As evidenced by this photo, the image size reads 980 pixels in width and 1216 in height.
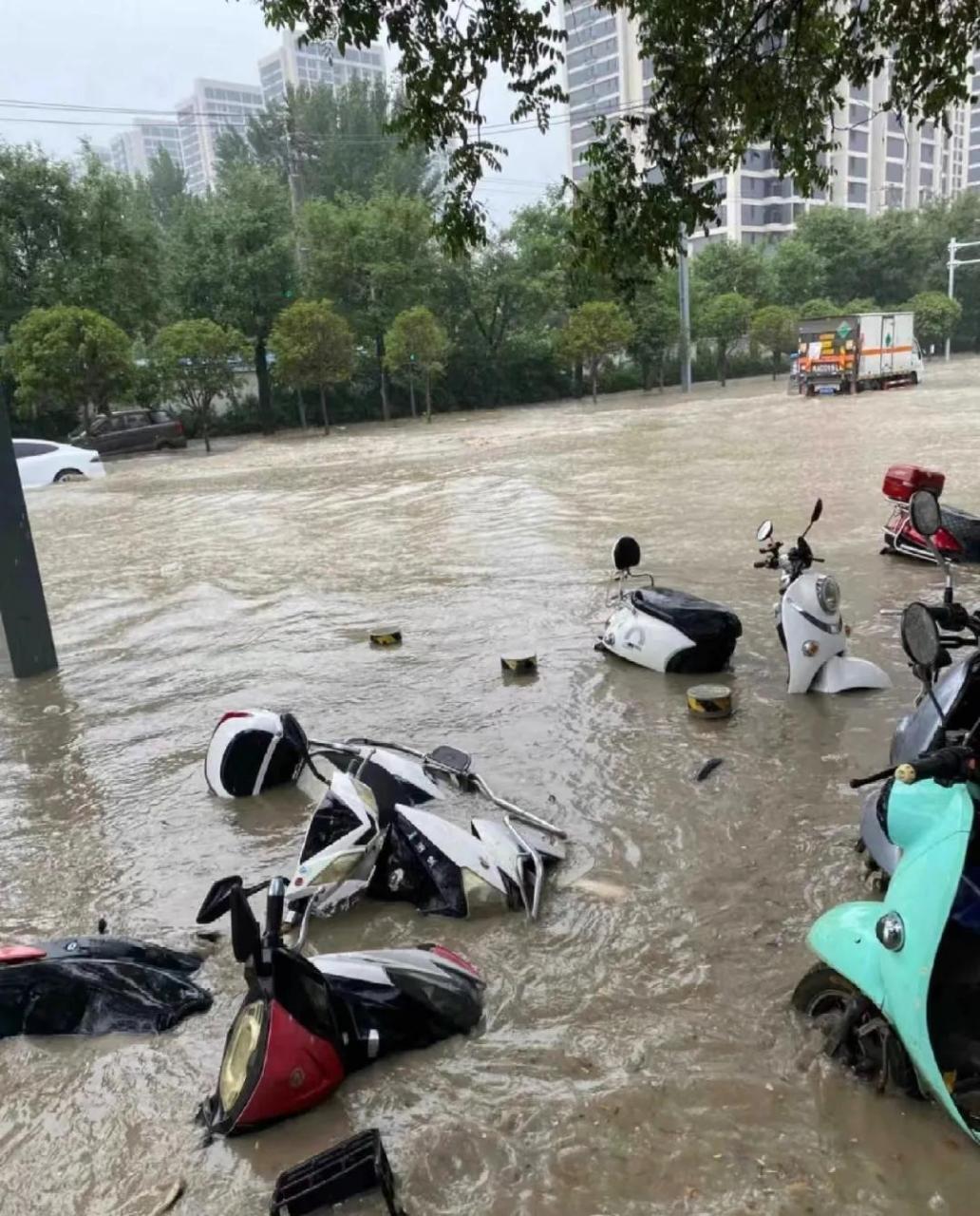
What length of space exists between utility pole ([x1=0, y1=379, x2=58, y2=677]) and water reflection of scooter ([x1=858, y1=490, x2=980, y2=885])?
6150 mm

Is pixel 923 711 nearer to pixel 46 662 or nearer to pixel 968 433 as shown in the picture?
pixel 46 662

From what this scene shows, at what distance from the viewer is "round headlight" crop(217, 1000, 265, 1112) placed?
8.00 ft

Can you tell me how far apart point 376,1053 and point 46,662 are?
567 centimetres

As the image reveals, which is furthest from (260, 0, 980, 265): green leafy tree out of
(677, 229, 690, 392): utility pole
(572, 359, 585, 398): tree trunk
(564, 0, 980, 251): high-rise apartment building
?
(564, 0, 980, 251): high-rise apartment building

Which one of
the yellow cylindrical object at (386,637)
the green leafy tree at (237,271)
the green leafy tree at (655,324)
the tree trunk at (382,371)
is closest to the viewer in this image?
the yellow cylindrical object at (386,637)

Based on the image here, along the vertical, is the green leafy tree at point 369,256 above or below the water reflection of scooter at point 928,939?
above

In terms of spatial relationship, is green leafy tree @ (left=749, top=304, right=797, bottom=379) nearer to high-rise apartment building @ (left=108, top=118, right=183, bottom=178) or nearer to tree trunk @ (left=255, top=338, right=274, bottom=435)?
tree trunk @ (left=255, top=338, right=274, bottom=435)

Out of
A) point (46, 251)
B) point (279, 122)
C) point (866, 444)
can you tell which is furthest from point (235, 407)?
point (279, 122)

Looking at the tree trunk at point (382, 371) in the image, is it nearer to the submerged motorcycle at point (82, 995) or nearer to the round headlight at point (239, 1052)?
the submerged motorcycle at point (82, 995)

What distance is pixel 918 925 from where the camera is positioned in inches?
83.6

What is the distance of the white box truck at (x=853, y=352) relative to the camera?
92.3ft

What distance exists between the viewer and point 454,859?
139 inches

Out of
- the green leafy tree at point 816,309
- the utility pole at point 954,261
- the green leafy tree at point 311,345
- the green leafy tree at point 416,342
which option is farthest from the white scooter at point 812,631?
the utility pole at point 954,261

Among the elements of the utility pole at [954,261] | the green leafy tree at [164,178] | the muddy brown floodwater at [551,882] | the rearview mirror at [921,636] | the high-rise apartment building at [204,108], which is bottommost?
the muddy brown floodwater at [551,882]
